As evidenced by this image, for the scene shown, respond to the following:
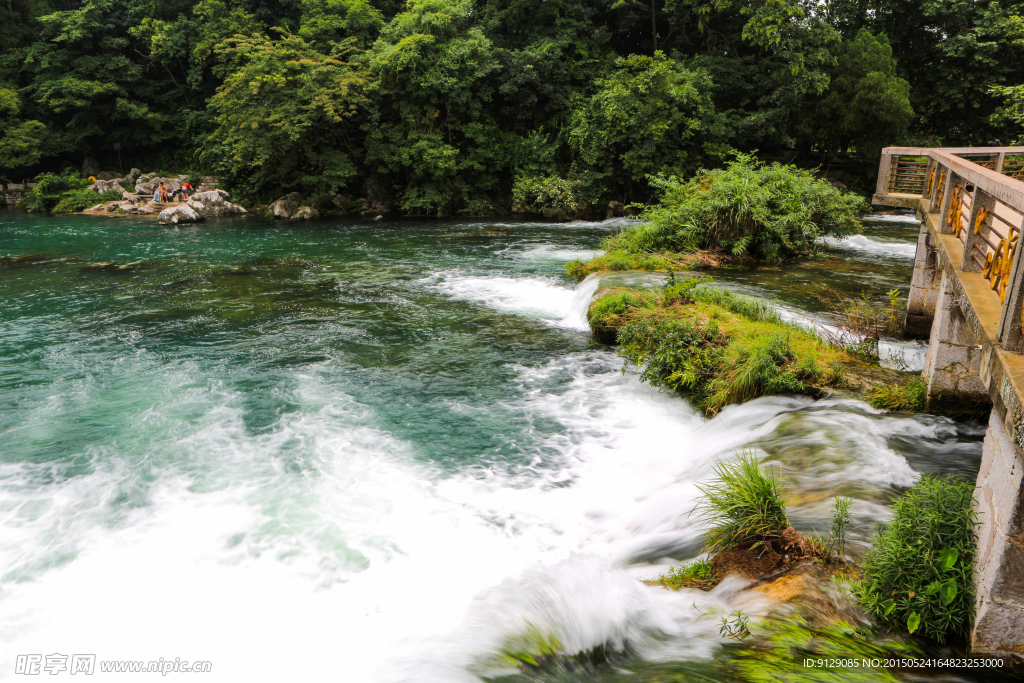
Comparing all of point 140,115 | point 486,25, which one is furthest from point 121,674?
point 140,115

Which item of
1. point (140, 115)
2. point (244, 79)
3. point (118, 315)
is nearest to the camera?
point (118, 315)

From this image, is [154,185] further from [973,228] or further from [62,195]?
[973,228]

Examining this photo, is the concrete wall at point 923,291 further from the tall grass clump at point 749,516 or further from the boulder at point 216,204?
the boulder at point 216,204

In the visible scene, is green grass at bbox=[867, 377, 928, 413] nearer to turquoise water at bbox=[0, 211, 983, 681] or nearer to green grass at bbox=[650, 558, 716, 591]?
turquoise water at bbox=[0, 211, 983, 681]

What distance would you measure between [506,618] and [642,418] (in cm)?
418

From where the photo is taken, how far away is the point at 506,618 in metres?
4.61

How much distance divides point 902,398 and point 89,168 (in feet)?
147

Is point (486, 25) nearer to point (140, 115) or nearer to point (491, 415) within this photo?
point (140, 115)

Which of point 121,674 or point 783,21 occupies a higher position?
point 783,21

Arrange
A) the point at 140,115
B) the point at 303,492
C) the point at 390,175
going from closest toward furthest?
the point at 303,492 < the point at 390,175 < the point at 140,115

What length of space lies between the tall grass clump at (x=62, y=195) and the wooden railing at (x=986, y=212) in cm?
3633

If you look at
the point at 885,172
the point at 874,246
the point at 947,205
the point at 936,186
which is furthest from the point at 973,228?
the point at 874,246

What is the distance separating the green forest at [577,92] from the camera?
83.6ft

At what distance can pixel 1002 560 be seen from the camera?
3594 millimetres
